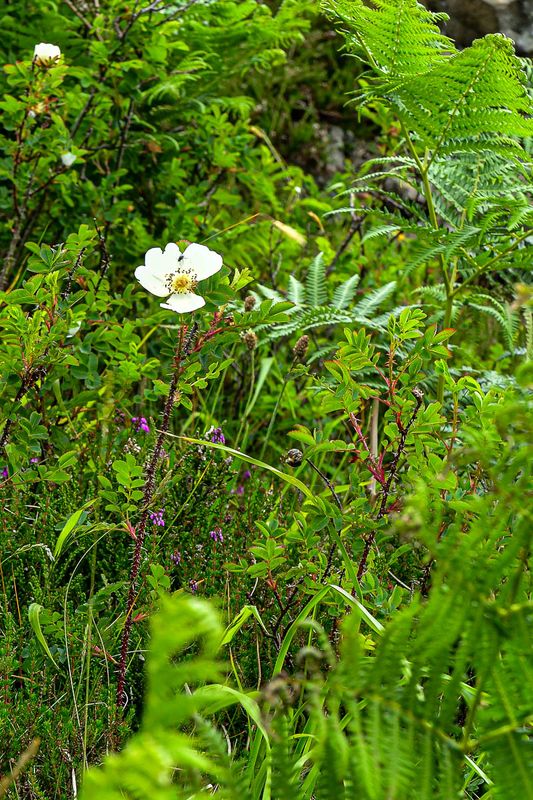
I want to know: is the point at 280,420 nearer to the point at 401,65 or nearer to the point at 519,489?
the point at 401,65

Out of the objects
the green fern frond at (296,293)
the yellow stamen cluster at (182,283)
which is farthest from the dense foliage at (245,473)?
the green fern frond at (296,293)

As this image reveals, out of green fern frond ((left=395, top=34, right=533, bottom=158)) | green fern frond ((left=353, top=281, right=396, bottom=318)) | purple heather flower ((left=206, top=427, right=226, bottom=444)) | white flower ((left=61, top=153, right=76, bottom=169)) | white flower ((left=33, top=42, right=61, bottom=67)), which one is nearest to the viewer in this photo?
green fern frond ((left=395, top=34, right=533, bottom=158))

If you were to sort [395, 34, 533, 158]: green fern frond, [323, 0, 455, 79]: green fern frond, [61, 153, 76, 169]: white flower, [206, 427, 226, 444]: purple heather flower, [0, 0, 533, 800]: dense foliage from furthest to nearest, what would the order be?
[61, 153, 76, 169]: white flower
[206, 427, 226, 444]: purple heather flower
[323, 0, 455, 79]: green fern frond
[395, 34, 533, 158]: green fern frond
[0, 0, 533, 800]: dense foliage

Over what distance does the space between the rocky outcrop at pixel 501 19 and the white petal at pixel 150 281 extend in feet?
14.8

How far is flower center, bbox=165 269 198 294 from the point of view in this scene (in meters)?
1.58

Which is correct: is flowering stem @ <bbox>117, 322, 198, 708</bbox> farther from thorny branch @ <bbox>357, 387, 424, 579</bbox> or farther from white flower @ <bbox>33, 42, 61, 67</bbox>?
white flower @ <bbox>33, 42, 61, 67</bbox>

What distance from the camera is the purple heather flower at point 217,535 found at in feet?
6.40

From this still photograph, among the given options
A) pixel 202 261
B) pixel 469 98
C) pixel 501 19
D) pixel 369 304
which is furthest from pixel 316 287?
pixel 501 19

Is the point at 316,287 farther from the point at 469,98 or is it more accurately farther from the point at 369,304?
the point at 469,98

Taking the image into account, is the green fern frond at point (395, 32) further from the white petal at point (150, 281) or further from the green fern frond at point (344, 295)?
the white petal at point (150, 281)

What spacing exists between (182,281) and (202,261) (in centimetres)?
6

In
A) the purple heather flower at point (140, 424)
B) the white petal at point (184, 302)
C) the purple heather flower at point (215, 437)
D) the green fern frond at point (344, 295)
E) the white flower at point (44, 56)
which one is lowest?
the purple heather flower at point (140, 424)

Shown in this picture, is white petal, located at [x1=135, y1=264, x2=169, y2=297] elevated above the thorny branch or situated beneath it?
elevated above

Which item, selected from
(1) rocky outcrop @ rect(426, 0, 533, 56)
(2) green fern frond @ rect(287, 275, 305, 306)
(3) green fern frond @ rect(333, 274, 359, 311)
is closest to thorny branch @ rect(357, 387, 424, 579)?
(3) green fern frond @ rect(333, 274, 359, 311)
